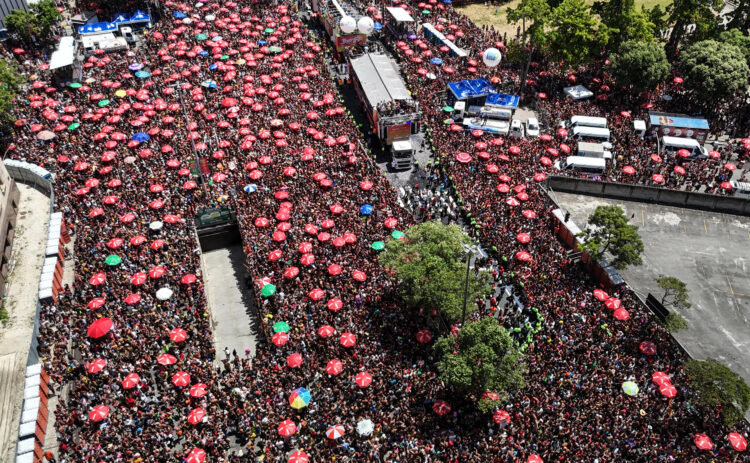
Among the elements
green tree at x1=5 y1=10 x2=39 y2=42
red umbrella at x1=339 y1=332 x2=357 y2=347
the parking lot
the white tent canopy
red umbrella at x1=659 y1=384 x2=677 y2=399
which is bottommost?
the parking lot

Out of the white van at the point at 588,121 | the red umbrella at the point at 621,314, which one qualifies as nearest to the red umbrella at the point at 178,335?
the red umbrella at the point at 621,314

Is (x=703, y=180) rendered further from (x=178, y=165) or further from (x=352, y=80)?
(x=178, y=165)

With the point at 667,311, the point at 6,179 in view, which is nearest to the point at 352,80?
the point at 6,179

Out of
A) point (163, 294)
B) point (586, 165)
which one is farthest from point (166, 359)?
point (586, 165)

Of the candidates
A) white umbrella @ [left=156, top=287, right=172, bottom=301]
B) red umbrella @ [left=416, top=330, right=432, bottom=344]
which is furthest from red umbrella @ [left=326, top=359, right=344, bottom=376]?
white umbrella @ [left=156, top=287, right=172, bottom=301]

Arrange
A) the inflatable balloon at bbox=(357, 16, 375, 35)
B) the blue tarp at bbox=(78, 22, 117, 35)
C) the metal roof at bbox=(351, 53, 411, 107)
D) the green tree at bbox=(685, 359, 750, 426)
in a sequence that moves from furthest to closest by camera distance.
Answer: the blue tarp at bbox=(78, 22, 117, 35)
the inflatable balloon at bbox=(357, 16, 375, 35)
the metal roof at bbox=(351, 53, 411, 107)
the green tree at bbox=(685, 359, 750, 426)

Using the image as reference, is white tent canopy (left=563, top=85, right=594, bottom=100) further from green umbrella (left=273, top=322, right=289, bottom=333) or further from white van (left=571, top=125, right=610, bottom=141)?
green umbrella (left=273, top=322, right=289, bottom=333)
